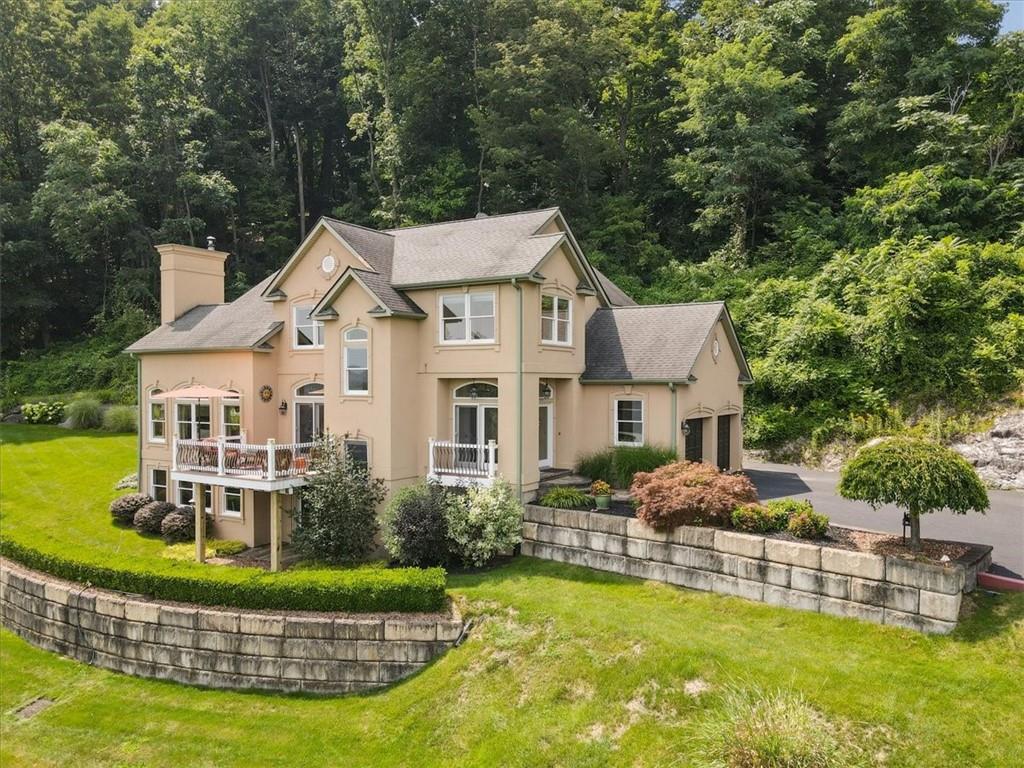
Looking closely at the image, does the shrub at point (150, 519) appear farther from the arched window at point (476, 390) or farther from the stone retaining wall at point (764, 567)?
the stone retaining wall at point (764, 567)

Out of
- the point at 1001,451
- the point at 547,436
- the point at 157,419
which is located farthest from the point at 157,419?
the point at 1001,451

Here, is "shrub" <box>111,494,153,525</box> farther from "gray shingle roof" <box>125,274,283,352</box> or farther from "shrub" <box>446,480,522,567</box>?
"shrub" <box>446,480,522,567</box>

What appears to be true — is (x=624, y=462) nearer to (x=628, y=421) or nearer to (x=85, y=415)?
(x=628, y=421)

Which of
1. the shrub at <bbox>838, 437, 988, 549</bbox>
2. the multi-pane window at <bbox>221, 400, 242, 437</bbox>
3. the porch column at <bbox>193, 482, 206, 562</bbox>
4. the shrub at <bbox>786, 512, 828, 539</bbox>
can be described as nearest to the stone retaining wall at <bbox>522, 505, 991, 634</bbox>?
the shrub at <bbox>786, 512, 828, 539</bbox>

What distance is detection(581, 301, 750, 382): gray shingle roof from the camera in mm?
18344

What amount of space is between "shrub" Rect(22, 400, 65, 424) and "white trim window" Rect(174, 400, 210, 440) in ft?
53.3


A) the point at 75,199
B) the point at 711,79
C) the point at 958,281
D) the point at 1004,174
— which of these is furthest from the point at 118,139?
the point at 1004,174

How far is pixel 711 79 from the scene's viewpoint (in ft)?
116

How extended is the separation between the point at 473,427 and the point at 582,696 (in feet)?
29.3

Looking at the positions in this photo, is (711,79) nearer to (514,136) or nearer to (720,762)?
(514,136)

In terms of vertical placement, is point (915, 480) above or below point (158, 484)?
above

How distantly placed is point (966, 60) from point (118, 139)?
161 ft

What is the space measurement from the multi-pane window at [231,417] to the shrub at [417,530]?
24.7 ft

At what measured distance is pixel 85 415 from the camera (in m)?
30.9
